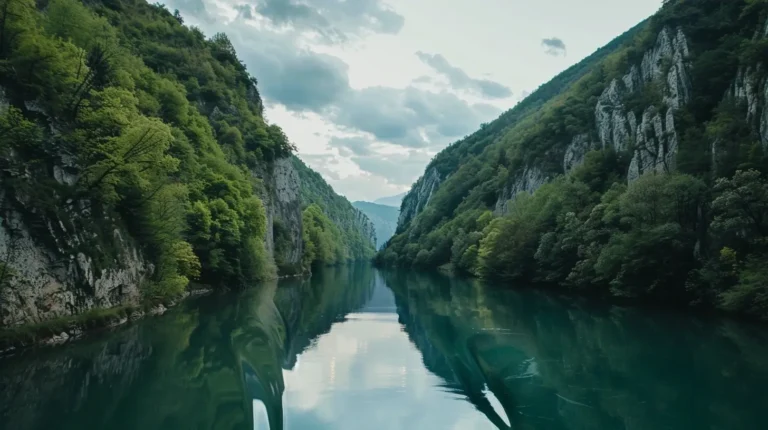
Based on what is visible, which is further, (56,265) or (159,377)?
(56,265)

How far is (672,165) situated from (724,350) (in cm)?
2832

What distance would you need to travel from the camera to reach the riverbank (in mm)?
17484

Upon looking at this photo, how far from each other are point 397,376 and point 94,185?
1742cm

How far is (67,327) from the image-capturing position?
67.8 feet

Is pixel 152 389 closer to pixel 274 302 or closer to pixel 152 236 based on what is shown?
pixel 152 236

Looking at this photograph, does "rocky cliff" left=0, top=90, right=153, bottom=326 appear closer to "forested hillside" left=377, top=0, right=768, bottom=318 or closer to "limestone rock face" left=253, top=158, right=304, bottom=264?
"forested hillside" left=377, top=0, right=768, bottom=318

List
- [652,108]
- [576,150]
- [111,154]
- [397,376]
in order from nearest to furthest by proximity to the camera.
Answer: [397,376], [111,154], [652,108], [576,150]

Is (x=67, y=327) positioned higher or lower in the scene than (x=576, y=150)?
lower

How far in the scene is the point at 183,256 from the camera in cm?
3338

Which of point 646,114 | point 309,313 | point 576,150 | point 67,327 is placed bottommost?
point 309,313

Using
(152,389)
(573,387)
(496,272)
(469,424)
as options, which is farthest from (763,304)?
(496,272)

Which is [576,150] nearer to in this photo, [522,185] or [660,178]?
[522,185]

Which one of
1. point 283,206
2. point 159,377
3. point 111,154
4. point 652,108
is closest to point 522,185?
point 652,108

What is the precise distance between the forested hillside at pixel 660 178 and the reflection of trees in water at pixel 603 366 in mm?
3861
